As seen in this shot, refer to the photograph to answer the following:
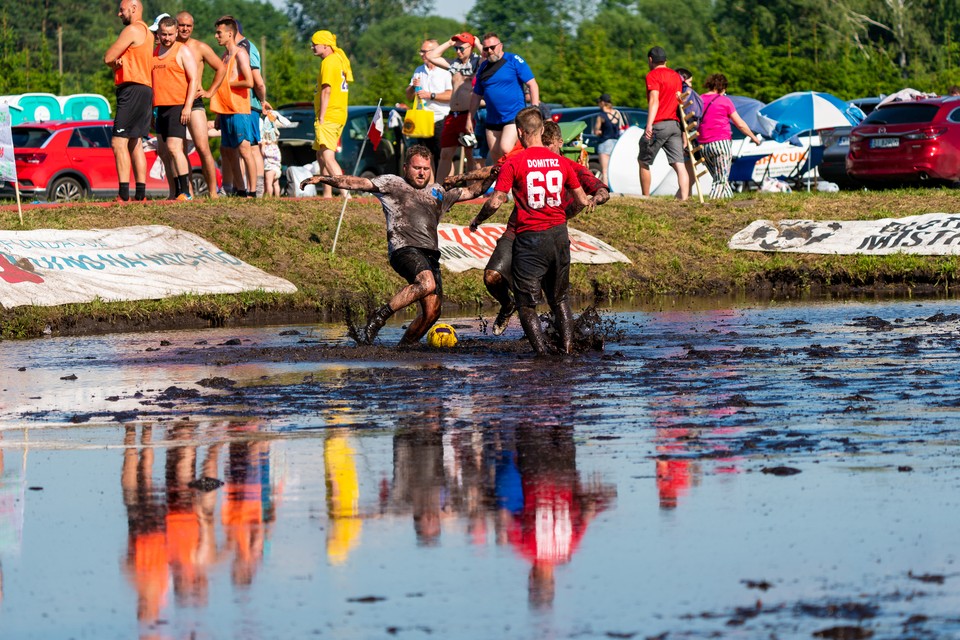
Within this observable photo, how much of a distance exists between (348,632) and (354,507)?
1818 mm

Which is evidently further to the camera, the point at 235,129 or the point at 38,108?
the point at 38,108

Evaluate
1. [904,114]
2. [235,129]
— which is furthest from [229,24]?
[904,114]

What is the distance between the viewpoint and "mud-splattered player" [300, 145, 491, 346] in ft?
43.4

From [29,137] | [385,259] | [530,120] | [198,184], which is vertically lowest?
[385,259]

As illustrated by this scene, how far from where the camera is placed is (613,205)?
2192 centimetres

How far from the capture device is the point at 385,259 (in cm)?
1905

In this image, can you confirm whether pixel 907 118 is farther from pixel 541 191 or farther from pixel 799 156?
pixel 541 191

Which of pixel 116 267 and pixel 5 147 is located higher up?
pixel 5 147

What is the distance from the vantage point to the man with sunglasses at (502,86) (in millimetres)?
A: 19094

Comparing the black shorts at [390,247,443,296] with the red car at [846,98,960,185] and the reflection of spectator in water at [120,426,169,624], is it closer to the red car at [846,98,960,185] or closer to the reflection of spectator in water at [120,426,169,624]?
the reflection of spectator in water at [120,426,169,624]

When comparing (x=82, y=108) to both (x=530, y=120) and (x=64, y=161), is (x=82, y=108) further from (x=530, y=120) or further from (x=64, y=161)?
(x=530, y=120)

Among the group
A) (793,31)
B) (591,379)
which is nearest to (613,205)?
(591,379)

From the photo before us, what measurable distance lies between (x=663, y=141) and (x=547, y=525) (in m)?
15.8

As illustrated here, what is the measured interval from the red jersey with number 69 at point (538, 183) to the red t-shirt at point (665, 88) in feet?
31.5
